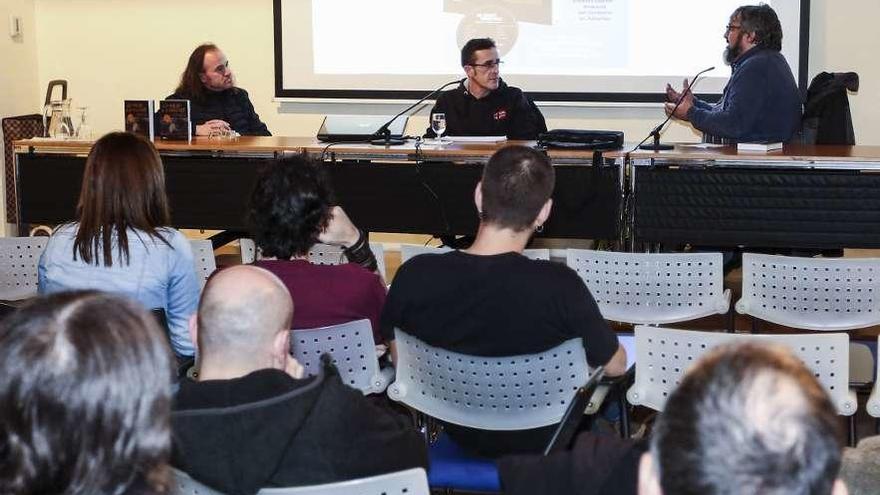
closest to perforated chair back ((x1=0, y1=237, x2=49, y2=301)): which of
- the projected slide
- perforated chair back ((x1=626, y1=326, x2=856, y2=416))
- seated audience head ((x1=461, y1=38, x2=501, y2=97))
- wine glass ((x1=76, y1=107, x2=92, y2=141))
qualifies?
wine glass ((x1=76, y1=107, x2=92, y2=141))

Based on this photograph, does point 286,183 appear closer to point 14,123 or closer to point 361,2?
point 361,2

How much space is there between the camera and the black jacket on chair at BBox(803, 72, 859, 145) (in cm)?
590

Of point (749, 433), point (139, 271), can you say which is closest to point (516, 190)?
point (139, 271)

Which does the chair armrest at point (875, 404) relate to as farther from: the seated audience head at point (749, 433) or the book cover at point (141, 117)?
the book cover at point (141, 117)

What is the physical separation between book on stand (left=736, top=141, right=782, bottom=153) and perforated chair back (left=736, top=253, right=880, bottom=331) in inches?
57.9

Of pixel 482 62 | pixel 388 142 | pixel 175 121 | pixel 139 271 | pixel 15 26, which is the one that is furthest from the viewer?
pixel 15 26

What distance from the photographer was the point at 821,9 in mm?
6895

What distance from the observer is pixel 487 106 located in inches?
A: 248

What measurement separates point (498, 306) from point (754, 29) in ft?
11.7

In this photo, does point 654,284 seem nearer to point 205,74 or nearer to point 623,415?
point 623,415

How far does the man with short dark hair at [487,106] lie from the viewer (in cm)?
617

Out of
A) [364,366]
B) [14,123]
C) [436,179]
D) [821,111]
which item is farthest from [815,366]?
[14,123]

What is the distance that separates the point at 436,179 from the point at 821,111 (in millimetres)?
2118

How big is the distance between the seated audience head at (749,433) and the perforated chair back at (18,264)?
3417 millimetres
